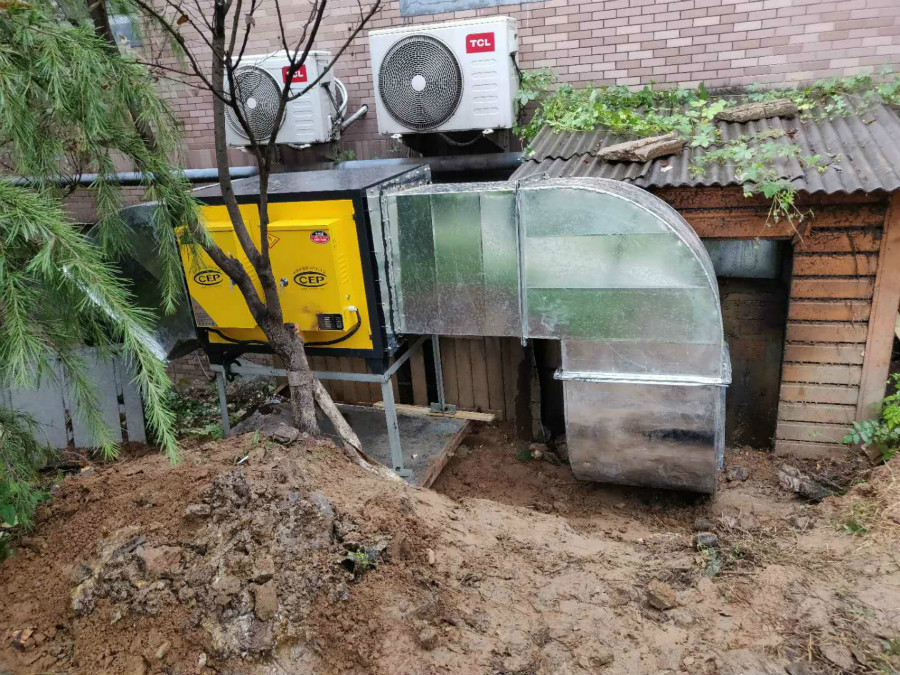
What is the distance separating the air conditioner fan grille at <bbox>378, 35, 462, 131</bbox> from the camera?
20.7 feet

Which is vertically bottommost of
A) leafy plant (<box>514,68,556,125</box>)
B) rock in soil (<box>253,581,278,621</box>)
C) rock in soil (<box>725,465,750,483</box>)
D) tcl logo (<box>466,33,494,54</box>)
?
rock in soil (<box>725,465,750,483</box>)

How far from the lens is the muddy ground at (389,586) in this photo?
3146 mm

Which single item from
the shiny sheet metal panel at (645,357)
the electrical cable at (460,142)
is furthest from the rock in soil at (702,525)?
the electrical cable at (460,142)

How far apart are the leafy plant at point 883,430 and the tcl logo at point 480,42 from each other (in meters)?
4.67

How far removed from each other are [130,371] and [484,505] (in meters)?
3.69

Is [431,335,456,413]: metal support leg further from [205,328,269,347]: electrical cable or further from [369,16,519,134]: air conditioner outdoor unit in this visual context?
[369,16,519,134]: air conditioner outdoor unit

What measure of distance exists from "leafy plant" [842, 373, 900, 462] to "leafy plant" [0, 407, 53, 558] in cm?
625

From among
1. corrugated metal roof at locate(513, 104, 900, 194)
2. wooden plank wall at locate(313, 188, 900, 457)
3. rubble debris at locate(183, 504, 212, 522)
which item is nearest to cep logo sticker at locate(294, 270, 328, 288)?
corrugated metal roof at locate(513, 104, 900, 194)

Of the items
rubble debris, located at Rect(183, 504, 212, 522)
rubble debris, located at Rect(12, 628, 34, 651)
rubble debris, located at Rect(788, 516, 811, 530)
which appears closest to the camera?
rubble debris, located at Rect(12, 628, 34, 651)

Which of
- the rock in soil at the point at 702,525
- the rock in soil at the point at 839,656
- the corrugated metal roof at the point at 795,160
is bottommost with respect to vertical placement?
the rock in soil at the point at 702,525

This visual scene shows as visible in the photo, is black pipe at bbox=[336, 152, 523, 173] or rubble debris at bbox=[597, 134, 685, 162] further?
black pipe at bbox=[336, 152, 523, 173]

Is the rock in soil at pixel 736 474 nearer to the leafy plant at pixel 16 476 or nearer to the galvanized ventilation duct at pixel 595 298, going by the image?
the galvanized ventilation duct at pixel 595 298

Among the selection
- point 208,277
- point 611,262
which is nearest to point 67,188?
point 208,277

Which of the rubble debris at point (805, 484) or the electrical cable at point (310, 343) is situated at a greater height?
the electrical cable at point (310, 343)
